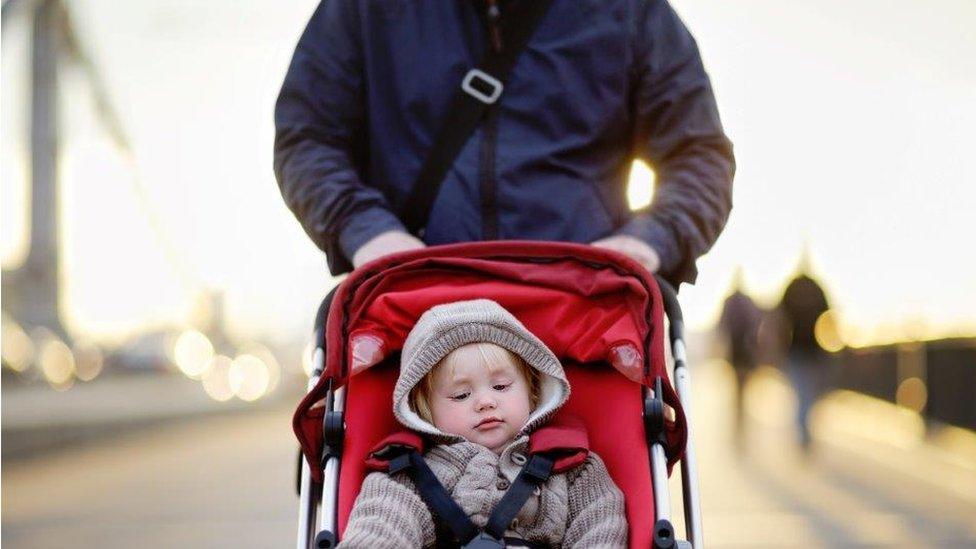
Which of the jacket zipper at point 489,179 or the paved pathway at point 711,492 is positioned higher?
the jacket zipper at point 489,179

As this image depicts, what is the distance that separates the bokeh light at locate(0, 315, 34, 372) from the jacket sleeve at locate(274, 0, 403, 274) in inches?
1145

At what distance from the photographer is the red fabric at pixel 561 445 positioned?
3139mm

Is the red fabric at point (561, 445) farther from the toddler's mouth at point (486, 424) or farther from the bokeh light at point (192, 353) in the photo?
the bokeh light at point (192, 353)

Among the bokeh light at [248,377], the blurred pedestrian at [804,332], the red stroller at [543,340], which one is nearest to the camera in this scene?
the red stroller at [543,340]

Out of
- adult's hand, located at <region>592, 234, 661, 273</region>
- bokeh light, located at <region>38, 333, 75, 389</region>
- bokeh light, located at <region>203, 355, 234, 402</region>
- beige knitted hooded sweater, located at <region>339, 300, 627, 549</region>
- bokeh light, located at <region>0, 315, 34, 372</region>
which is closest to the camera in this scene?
beige knitted hooded sweater, located at <region>339, 300, 627, 549</region>

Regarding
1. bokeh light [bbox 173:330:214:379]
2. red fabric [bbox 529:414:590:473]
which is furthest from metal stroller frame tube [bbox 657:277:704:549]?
bokeh light [bbox 173:330:214:379]

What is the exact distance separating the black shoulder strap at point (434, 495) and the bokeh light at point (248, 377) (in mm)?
35778

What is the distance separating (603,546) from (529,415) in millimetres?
406

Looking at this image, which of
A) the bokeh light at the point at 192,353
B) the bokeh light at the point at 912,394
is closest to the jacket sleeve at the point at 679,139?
the bokeh light at the point at 912,394

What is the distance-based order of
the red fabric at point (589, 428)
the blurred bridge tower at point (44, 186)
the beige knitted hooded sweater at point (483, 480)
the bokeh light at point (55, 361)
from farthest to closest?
the bokeh light at point (55, 361)
the blurred bridge tower at point (44, 186)
the red fabric at point (589, 428)
the beige knitted hooded sweater at point (483, 480)

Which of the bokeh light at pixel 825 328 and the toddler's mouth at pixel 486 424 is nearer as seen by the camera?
the toddler's mouth at pixel 486 424

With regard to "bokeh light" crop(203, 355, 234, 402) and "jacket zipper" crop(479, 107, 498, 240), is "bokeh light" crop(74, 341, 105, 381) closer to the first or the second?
"bokeh light" crop(203, 355, 234, 402)

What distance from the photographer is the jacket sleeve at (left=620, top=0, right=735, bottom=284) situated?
364 cm

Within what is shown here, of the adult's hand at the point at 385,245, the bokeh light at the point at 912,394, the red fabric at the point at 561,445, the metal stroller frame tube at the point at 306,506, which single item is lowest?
the bokeh light at the point at 912,394
